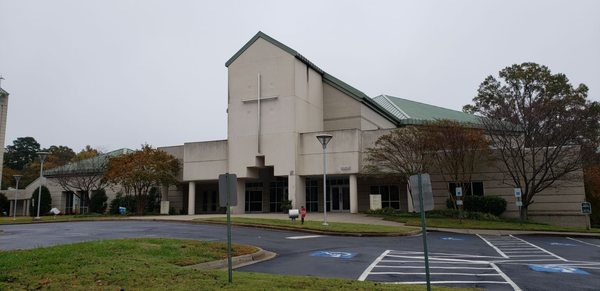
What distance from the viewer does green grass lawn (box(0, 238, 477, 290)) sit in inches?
327

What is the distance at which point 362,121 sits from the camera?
42.9 meters

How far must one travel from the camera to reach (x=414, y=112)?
53.5 metres

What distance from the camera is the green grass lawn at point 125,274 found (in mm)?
8312

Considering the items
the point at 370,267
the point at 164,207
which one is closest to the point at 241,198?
the point at 164,207

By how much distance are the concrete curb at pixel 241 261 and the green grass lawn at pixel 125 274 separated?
1.05 feet

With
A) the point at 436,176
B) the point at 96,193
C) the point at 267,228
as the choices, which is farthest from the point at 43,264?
the point at 96,193

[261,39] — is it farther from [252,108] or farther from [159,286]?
[159,286]

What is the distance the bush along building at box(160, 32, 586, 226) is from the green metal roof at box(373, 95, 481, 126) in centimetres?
710

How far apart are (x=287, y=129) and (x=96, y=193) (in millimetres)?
24172

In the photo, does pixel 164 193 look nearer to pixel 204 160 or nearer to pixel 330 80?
pixel 204 160

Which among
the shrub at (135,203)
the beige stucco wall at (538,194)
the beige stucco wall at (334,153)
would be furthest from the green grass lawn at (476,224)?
the shrub at (135,203)

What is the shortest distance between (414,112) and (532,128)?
22299mm

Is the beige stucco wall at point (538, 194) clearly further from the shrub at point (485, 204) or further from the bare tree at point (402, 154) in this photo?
the bare tree at point (402, 154)

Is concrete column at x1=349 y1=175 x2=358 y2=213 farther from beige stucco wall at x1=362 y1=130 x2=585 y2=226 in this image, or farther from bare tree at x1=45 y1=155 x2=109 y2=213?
bare tree at x1=45 y1=155 x2=109 y2=213
